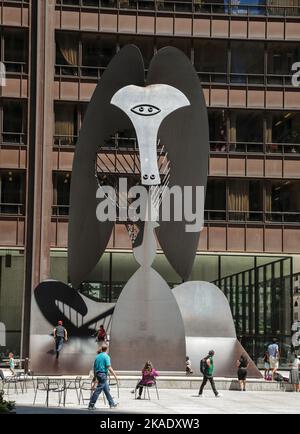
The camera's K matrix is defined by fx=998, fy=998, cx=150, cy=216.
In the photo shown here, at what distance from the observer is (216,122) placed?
46375mm

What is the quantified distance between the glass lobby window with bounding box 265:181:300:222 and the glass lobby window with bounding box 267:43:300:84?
15.9 feet

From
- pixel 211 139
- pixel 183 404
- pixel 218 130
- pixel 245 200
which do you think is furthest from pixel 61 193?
pixel 183 404

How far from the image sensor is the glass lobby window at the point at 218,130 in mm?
46156

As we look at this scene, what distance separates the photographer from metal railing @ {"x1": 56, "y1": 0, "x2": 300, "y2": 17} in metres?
45.6

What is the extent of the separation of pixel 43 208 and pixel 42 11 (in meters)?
8.91

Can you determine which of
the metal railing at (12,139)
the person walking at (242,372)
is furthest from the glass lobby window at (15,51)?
the person walking at (242,372)

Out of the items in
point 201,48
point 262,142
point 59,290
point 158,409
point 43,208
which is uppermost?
point 201,48

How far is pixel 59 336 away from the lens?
3039 cm

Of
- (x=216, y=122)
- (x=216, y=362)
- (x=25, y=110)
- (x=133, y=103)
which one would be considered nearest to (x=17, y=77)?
(x=25, y=110)

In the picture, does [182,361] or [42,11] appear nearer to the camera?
[182,361]

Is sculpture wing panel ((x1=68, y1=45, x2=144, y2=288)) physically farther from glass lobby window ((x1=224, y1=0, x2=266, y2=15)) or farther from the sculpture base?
glass lobby window ((x1=224, y1=0, x2=266, y2=15))

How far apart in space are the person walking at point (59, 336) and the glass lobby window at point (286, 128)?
63.5ft

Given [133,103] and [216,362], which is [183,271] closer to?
[216,362]

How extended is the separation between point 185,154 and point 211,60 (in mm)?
15412
